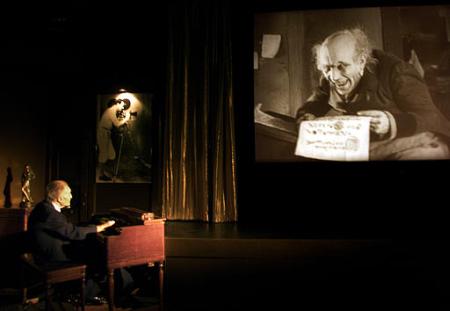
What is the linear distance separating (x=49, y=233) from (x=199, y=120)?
212cm

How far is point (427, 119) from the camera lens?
374 centimetres

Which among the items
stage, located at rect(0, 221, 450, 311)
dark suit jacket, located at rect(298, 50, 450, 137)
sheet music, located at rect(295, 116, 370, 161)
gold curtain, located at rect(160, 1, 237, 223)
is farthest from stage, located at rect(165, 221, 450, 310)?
dark suit jacket, located at rect(298, 50, 450, 137)

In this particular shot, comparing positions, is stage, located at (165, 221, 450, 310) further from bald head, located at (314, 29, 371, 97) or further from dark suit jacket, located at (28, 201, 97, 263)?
bald head, located at (314, 29, 371, 97)

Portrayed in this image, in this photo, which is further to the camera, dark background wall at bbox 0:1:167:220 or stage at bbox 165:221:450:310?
dark background wall at bbox 0:1:167:220

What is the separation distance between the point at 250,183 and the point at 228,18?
75.9 inches

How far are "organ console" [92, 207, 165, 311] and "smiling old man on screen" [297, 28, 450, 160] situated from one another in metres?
2.16

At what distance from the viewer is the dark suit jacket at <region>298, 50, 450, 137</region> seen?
3.74 m

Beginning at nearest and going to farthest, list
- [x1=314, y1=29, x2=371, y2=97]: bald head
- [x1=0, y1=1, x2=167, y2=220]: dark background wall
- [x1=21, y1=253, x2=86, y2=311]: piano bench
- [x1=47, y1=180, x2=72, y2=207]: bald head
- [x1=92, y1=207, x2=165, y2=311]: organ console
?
[x1=21, y1=253, x2=86, y2=311]: piano bench < [x1=92, y1=207, x2=165, y2=311]: organ console < [x1=47, y1=180, x2=72, y2=207]: bald head < [x1=314, y1=29, x2=371, y2=97]: bald head < [x1=0, y1=1, x2=167, y2=220]: dark background wall

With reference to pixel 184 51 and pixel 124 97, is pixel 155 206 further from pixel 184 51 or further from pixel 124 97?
pixel 184 51

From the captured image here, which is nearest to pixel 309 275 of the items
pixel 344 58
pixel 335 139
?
pixel 335 139

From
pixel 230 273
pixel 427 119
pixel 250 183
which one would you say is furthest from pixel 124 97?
pixel 427 119

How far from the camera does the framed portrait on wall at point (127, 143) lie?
429 centimetres

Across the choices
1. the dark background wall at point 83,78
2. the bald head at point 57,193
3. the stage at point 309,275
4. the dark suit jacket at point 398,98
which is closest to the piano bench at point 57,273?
the bald head at point 57,193

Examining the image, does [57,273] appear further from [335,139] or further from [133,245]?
[335,139]
